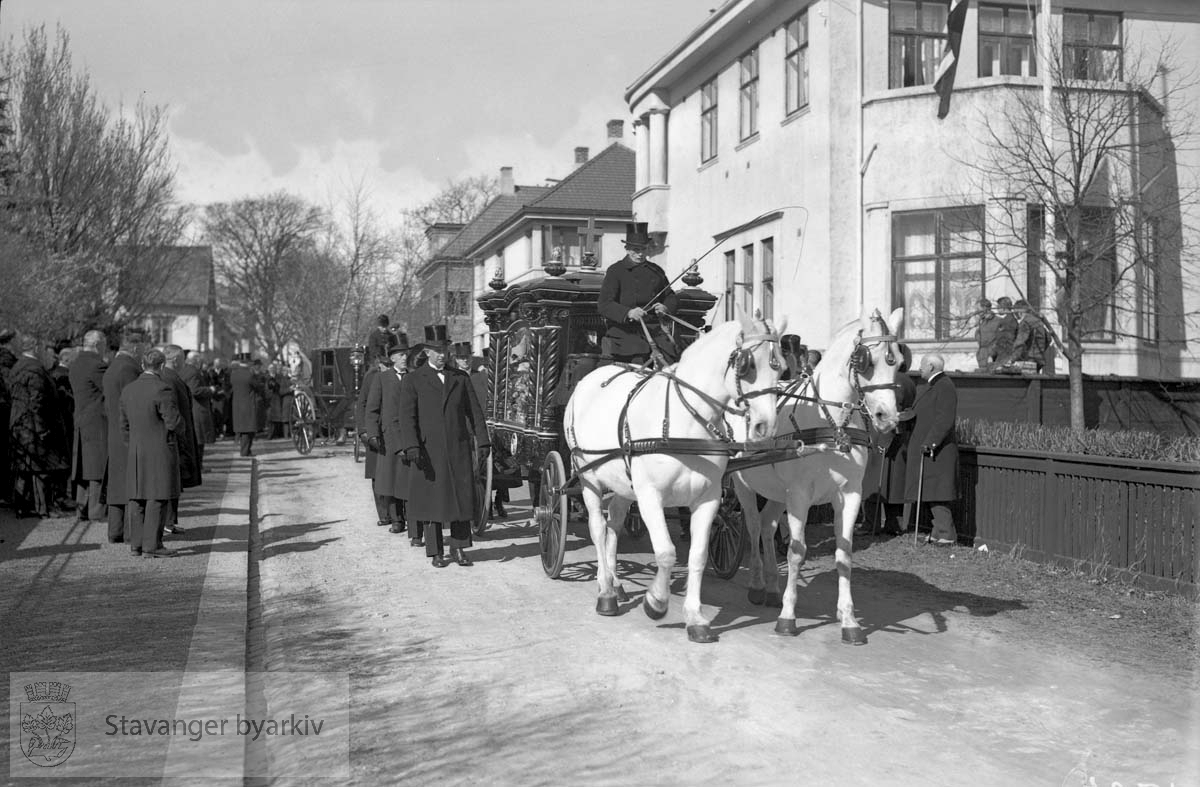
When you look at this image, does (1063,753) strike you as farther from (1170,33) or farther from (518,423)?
(1170,33)

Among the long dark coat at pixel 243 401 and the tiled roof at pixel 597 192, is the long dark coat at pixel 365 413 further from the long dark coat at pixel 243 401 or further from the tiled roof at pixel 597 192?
the tiled roof at pixel 597 192

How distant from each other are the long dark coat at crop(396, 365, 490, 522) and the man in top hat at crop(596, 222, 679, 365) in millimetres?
1723

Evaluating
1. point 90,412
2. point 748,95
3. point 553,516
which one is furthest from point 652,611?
point 748,95

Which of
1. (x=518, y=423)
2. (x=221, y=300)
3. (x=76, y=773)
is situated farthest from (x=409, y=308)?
(x=76, y=773)

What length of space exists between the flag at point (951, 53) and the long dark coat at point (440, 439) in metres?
10.9

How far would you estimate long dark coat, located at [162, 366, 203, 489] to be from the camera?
36.7 feet

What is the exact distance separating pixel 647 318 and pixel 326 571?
11.9 ft

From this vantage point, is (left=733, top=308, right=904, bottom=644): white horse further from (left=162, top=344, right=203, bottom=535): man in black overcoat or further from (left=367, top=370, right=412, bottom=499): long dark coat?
(left=162, top=344, right=203, bottom=535): man in black overcoat

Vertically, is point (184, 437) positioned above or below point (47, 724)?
above

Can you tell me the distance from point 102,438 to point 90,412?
32cm

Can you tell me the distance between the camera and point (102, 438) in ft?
41.4

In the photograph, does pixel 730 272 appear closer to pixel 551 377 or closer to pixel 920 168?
pixel 920 168

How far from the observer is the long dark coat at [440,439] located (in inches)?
398

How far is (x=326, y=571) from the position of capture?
10016mm
